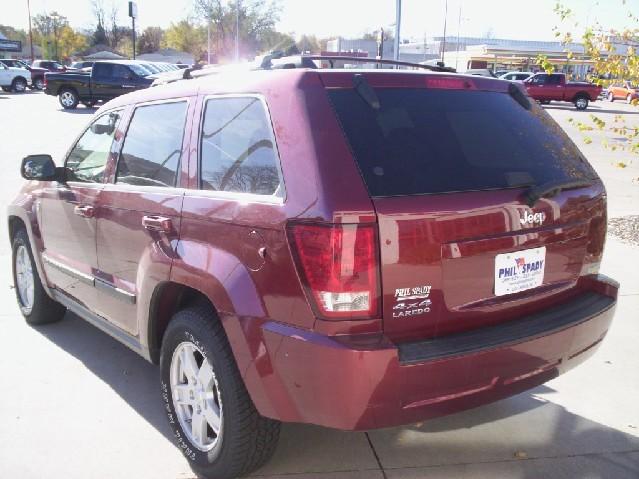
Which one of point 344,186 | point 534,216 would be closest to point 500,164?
point 534,216

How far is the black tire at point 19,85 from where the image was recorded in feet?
124

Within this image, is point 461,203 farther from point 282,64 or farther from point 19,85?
point 19,85

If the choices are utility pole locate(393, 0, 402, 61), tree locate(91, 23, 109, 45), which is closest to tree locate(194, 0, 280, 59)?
tree locate(91, 23, 109, 45)

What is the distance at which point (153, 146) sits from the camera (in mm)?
3473

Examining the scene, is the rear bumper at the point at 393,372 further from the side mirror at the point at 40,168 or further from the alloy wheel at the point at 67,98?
the alloy wheel at the point at 67,98

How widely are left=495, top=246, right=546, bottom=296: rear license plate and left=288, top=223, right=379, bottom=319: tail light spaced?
25.0 inches

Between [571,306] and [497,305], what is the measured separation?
21.4 inches

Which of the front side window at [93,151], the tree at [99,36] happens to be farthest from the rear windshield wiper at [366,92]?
the tree at [99,36]

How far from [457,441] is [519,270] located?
1.12 meters

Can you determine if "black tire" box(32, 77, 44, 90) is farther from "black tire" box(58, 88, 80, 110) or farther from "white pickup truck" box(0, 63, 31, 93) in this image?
"black tire" box(58, 88, 80, 110)

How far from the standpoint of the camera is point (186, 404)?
10.4ft

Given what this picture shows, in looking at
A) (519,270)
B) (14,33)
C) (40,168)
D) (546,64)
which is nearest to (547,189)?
(519,270)

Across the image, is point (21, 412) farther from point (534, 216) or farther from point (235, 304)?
point (534, 216)

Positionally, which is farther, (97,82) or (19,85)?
(19,85)
